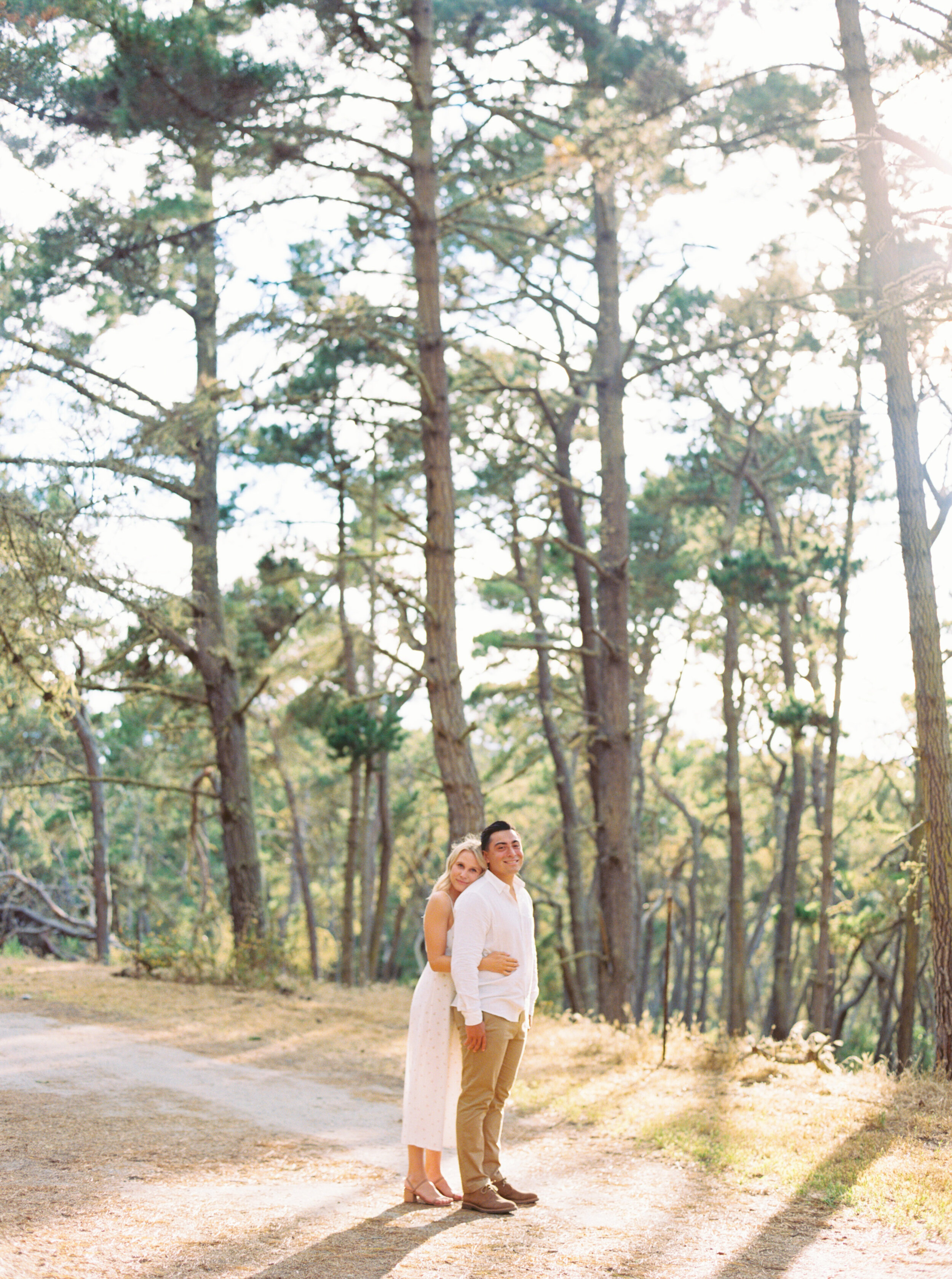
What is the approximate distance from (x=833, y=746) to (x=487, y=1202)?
41.5ft

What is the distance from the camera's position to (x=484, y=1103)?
5.04 m

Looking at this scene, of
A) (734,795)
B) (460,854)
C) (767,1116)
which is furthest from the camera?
(734,795)

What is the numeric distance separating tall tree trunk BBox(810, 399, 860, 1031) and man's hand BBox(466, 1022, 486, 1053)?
12165 millimetres

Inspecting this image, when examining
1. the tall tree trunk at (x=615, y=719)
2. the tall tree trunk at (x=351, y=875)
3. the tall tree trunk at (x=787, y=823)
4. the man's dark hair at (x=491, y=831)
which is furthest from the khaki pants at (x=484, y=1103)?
the tall tree trunk at (x=787, y=823)

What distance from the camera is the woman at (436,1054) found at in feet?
17.0

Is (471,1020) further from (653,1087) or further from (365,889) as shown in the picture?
(365,889)

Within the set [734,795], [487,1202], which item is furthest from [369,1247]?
[734,795]

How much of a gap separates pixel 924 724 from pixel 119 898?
29.0m

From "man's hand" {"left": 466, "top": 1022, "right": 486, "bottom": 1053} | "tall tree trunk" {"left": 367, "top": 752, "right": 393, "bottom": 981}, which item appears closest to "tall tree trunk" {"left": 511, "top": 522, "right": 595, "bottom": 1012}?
"tall tree trunk" {"left": 367, "top": 752, "right": 393, "bottom": 981}

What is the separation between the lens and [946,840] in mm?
8797

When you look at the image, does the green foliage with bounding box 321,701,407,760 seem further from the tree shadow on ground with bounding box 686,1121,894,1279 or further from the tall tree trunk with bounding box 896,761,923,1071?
the tree shadow on ground with bounding box 686,1121,894,1279

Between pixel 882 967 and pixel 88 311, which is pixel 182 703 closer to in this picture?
pixel 88 311

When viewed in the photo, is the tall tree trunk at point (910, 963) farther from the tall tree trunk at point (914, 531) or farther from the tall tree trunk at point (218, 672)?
the tall tree trunk at point (218, 672)

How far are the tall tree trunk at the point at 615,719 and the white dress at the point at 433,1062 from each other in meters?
8.41
